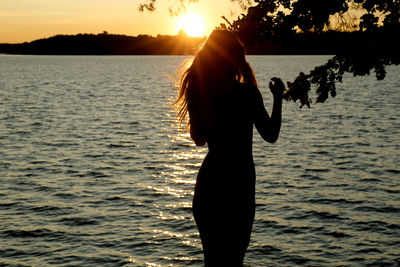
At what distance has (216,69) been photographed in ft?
12.4

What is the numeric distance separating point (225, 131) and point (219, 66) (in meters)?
0.48

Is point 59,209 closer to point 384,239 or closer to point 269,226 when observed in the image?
point 269,226

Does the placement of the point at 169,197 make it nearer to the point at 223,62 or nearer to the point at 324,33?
the point at 324,33

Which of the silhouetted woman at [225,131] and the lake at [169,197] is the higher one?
the silhouetted woman at [225,131]

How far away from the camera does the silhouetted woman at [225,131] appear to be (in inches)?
147

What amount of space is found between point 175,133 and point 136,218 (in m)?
16.9

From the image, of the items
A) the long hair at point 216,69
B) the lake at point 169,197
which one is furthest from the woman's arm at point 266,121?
the lake at point 169,197

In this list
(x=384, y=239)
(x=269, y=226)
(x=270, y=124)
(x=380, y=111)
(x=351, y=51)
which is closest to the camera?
(x=270, y=124)

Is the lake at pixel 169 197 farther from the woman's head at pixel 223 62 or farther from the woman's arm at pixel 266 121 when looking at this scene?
the woman's arm at pixel 266 121

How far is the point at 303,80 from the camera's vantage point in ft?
18.2

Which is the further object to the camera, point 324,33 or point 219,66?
point 324,33

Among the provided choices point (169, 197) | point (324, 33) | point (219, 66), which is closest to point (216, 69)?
point (219, 66)

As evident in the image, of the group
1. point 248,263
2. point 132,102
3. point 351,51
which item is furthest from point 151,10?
point 132,102

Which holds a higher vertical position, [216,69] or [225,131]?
[216,69]
